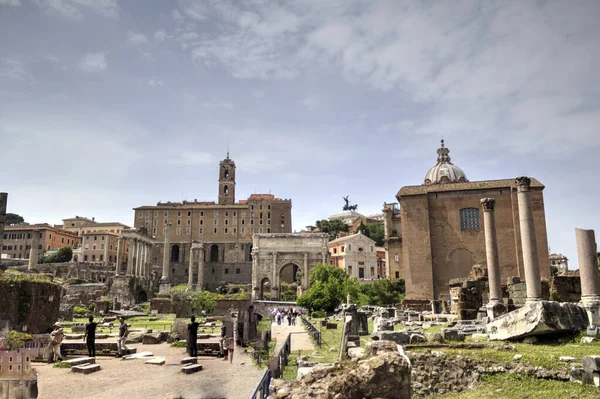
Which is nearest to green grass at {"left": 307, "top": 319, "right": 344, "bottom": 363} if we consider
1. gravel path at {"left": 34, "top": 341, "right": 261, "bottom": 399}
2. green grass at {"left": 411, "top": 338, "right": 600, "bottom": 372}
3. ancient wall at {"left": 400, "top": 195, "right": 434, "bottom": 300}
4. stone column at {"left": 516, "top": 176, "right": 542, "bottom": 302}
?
gravel path at {"left": 34, "top": 341, "right": 261, "bottom": 399}

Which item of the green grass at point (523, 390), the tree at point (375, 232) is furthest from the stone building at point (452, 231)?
the tree at point (375, 232)

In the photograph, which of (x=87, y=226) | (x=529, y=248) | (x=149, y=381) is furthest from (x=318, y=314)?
(x=87, y=226)

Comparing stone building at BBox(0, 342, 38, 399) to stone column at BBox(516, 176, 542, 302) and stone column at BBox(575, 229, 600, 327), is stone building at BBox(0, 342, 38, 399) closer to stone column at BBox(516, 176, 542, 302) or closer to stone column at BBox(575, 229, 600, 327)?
stone column at BBox(516, 176, 542, 302)

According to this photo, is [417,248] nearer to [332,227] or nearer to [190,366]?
[190,366]

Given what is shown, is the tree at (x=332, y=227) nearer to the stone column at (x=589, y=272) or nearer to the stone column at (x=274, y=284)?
the stone column at (x=274, y=284)

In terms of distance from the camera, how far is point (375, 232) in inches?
3039

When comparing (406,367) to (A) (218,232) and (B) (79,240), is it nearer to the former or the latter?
(A) (218,232)

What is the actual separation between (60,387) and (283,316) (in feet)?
71.0

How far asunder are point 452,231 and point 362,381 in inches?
1270

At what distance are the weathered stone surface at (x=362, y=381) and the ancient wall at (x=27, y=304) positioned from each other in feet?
42.6

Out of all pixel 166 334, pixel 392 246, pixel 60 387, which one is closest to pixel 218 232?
pixel 392 246

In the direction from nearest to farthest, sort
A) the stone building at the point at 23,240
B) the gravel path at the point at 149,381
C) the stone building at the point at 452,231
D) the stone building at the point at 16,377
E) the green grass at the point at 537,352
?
the stone building at the point at 16,377 → the green grass at the point at 537,352 → the gravel path at the point at 149,381 → the stone building at the point at 452,231 → the stone building at the point at 23,240

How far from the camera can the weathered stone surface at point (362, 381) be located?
5.48 metres

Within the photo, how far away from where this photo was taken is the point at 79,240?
79125 millimetres
